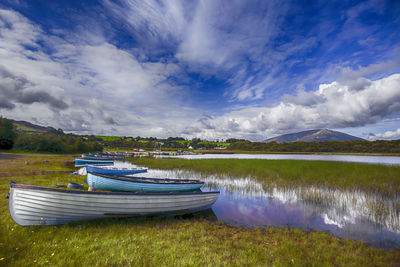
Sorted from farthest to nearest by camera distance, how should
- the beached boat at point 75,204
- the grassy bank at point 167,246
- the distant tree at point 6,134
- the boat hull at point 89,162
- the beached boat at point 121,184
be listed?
the distant tree at point 6,134 < the boat hull at point 89,162 < the beached boat at point 121,184 < the beached boat at point 75,204 < the grassy bank at point 167,246

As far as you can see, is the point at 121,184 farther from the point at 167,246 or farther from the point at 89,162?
the point at 89,162

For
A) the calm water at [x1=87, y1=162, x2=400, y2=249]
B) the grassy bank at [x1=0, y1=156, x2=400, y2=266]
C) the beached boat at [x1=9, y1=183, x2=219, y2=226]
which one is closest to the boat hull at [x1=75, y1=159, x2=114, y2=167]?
the grassy bank at [x1=0, y1=156, x2=400, y2=266]

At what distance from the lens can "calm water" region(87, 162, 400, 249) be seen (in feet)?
28.1

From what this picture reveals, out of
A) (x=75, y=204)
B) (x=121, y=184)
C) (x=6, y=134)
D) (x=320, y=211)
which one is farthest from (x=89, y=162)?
(x=320, y=211)

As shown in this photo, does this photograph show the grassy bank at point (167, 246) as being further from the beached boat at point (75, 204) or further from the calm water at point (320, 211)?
the calm water at point (320, 211)

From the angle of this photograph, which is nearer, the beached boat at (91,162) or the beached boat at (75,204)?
the beached boat at (75,204)

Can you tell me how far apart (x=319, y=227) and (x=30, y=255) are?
492 inches

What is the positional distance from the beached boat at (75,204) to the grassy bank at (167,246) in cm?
42

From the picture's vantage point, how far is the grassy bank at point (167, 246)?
194 inches

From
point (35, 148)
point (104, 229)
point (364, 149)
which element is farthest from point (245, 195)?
point (364, 149)

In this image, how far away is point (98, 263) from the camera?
4.65m

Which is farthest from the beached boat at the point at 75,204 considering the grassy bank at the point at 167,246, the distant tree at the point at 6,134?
the distant tree at the point at 6,134

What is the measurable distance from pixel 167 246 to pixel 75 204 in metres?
4.39

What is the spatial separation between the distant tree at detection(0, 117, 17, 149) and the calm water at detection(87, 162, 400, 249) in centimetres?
6803
